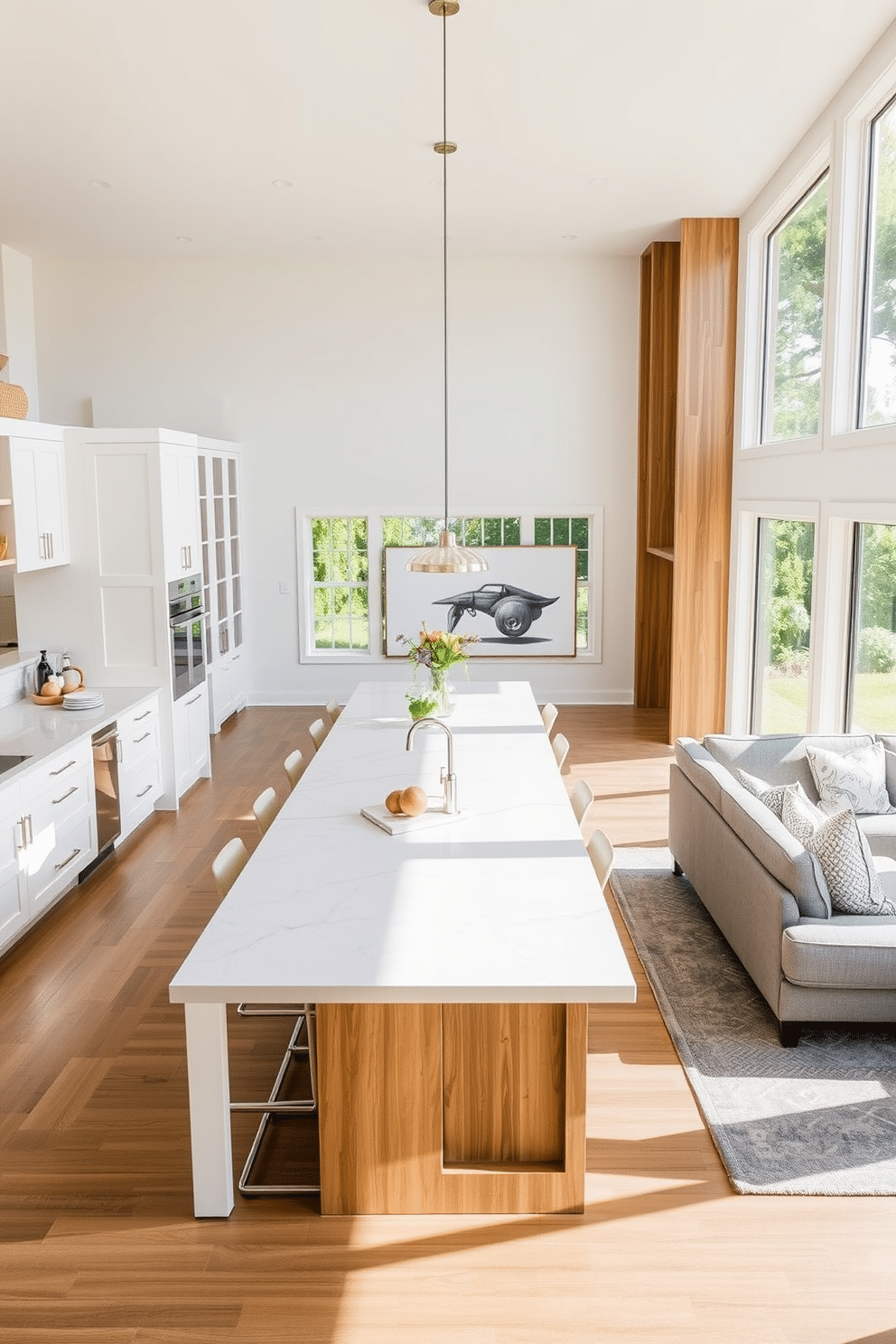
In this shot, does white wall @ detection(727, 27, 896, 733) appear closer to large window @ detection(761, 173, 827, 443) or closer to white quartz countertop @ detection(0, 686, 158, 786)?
large window @ detection(761, 173, 827, 443)

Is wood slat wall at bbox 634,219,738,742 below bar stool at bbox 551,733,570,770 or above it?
above

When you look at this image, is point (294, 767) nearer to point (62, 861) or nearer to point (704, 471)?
point (62, 861)

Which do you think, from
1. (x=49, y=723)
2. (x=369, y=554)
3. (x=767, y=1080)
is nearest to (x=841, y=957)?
(x=767, y=1080)

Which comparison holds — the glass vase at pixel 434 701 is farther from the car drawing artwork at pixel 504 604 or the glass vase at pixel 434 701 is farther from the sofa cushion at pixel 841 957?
the car drawing artwork at pixel 504 604

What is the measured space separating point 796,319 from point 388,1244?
6.03 metres

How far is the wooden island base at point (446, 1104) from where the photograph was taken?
2885mm

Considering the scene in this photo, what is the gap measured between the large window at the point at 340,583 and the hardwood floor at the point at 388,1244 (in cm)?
644

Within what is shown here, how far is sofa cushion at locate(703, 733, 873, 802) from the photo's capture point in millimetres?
5414

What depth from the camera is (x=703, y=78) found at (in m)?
5.41

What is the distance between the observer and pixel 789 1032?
12.7ft

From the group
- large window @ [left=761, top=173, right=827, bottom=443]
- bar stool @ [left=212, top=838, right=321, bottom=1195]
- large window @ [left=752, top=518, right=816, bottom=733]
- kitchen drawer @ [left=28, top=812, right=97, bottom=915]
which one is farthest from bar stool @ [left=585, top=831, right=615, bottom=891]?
large window @ [left=761, top=173, right=827, bottom=443]

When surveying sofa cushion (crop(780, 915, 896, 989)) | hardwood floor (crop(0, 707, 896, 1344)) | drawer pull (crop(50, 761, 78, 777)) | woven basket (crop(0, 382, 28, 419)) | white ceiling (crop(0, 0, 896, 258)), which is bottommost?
hardwood floor (crop(0, 707, 896, 1344))

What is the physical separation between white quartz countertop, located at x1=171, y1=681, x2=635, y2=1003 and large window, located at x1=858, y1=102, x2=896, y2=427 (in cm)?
264

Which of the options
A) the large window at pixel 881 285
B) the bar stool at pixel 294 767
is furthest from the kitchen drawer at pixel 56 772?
the large window at pixel 881 285
